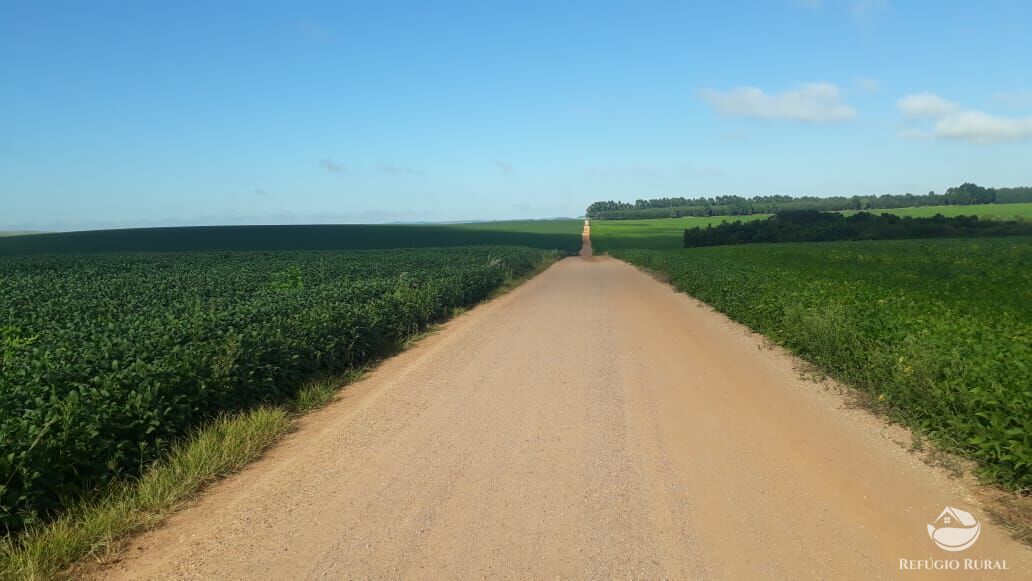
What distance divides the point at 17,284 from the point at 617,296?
18.4m

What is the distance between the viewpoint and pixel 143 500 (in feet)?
17.1

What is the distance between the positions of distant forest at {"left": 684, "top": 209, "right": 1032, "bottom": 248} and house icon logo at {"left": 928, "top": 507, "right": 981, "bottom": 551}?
60876 millimetres

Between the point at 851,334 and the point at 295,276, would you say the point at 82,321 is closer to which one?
the point at 295,276

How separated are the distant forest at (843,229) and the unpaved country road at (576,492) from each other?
196 ft

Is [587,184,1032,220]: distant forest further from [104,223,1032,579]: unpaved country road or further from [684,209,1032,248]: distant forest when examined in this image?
[104,223,1032,579]: unpaved country road

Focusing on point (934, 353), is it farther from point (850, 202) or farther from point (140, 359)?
point (850, 202)

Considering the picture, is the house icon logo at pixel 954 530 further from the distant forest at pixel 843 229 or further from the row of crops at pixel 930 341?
the distant forest at pixel 843 229

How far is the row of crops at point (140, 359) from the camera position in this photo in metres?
4.93

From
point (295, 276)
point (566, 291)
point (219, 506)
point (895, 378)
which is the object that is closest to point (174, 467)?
point (219, 506)

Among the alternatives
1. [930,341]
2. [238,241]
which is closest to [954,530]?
[930,341]

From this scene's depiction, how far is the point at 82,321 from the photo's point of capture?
10.3m

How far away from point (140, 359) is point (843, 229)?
70.3 metres

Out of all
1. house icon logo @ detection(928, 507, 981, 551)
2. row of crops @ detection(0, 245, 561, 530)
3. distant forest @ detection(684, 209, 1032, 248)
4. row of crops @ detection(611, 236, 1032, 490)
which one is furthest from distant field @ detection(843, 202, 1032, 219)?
house icon logo @ detection(928, 507, 981, 551)

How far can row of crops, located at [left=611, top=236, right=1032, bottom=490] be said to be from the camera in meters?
5.25
